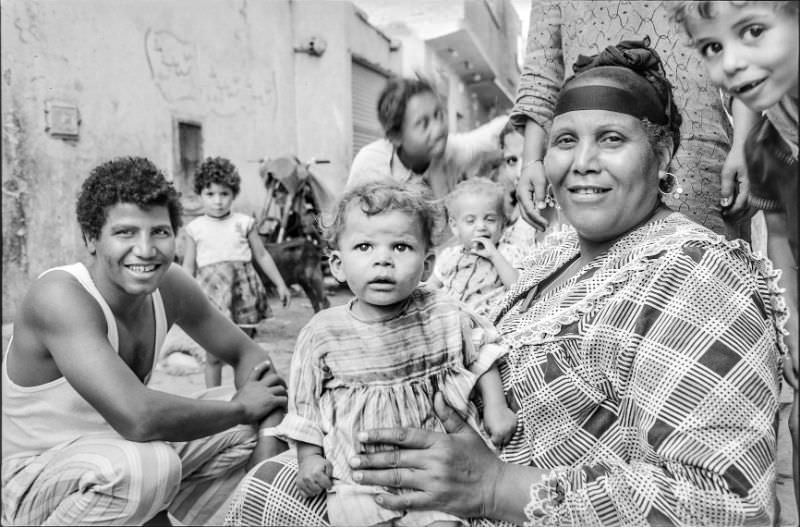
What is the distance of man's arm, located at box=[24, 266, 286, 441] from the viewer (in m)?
2.01

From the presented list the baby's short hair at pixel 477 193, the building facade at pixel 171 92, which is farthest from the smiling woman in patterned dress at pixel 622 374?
the building facade at pixel 171 92

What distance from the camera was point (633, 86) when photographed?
1.63 m

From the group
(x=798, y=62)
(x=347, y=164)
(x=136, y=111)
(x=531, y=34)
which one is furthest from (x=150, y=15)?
(x=798, y=62)

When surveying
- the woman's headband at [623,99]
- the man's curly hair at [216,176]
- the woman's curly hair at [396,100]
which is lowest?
the man's curly hair at [216,176]

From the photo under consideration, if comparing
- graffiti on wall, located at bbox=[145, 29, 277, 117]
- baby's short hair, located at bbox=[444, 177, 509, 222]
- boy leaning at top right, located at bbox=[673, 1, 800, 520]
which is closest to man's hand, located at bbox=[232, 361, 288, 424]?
baby's short hair, located at bbox=[444, 177, 509, 222]

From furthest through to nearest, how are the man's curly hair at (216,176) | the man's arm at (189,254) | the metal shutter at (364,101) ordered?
the metal shutter at (364,101) < the man's curly hair at (216,176) < the man's arm at (189,254)

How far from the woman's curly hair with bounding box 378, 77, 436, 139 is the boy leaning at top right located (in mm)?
2426

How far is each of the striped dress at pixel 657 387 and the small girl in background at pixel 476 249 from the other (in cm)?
167

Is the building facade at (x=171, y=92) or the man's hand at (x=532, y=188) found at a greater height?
the building facade at (x=171, y=92)

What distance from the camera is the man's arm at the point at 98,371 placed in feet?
6.59

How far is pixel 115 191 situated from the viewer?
2148mm

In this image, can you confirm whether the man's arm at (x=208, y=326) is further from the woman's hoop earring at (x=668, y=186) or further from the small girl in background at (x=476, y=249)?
the woman's hoop earring at (x=668, y=186)

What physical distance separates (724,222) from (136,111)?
6.28 meters

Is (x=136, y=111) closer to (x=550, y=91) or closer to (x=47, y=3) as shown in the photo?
(x=47, y=3)
